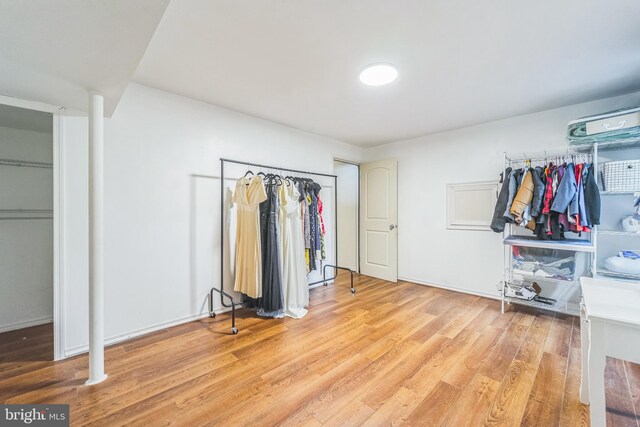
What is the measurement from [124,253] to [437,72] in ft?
10.2

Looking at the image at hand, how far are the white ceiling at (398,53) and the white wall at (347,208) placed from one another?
2080mm

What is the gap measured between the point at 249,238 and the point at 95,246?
1.24 m

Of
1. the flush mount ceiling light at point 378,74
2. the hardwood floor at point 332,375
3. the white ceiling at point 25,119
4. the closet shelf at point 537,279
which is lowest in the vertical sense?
the hardwood floor at point 332,375

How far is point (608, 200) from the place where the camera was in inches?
105

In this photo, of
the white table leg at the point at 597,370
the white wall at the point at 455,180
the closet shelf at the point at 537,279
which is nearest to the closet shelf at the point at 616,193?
the white wall at the point at 455,180

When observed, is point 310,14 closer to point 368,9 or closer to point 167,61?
point 368,9

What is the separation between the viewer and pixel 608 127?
2285 millimetres

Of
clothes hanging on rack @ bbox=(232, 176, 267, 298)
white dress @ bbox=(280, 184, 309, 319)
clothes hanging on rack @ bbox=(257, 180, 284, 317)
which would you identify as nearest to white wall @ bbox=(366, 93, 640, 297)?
white dress @ bbox=(280, 184, 309, 319)

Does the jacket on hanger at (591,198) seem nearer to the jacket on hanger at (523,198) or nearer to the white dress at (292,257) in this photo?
the jacket on hanger at (523,198)

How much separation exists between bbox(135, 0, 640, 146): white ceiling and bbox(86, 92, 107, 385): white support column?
641 millimetres

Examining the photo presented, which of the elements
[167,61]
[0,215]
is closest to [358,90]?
[167,61]

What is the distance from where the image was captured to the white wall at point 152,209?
205 cm

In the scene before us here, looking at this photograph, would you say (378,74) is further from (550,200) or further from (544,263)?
(544,263)

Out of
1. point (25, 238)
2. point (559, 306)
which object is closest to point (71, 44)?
point (25, 238)
